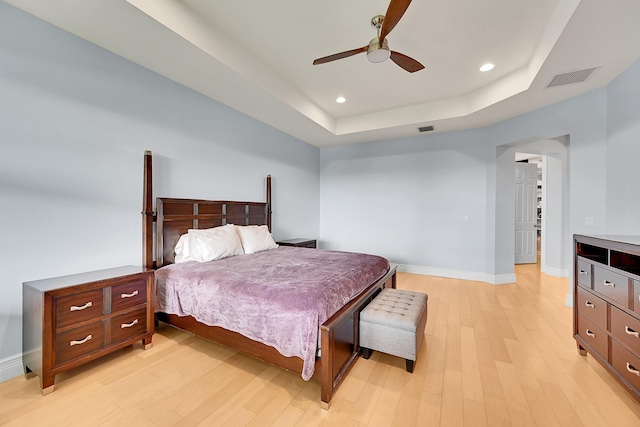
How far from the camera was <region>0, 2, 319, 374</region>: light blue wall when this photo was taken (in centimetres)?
193

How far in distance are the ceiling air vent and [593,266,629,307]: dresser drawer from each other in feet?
6.97

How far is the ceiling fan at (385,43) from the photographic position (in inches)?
69.7

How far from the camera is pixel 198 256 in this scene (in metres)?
2.85

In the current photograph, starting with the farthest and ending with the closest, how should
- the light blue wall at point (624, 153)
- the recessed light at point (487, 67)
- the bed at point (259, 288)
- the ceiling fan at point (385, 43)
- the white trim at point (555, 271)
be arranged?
1. the white trim at point (555, 271)
2. the recessed light at point (487, 67)
3. the light blue wall at point (624, 153)
4. the ceiling fan at point (385, 43)
5. the bed at point (259, 288)

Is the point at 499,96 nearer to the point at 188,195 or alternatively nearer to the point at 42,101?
the point at 188,195

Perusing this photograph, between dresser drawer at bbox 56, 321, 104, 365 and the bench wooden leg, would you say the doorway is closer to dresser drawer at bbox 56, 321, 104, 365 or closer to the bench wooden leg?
the bench wooden leg

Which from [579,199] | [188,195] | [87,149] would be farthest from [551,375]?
[87,149]

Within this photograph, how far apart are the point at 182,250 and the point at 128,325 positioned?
3.05 feet

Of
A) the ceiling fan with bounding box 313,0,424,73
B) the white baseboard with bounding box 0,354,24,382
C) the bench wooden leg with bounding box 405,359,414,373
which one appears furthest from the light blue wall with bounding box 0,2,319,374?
the bench wooden leg with bounding box 405,359,414,373

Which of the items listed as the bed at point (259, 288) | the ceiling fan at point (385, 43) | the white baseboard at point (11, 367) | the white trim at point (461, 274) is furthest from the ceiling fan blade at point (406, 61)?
the white baseboard at point (11, 367)

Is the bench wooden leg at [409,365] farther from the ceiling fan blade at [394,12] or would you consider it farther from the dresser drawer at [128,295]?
the ceiling fan blade at [394,12]

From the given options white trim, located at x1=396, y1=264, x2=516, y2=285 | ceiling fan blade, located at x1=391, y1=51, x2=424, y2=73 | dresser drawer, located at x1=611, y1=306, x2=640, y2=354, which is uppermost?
ceiling fan blade, located at x1=391, y1=51, x2=424, y2=73

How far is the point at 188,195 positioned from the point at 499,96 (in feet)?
14.3

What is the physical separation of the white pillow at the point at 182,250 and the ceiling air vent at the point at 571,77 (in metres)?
4.57
